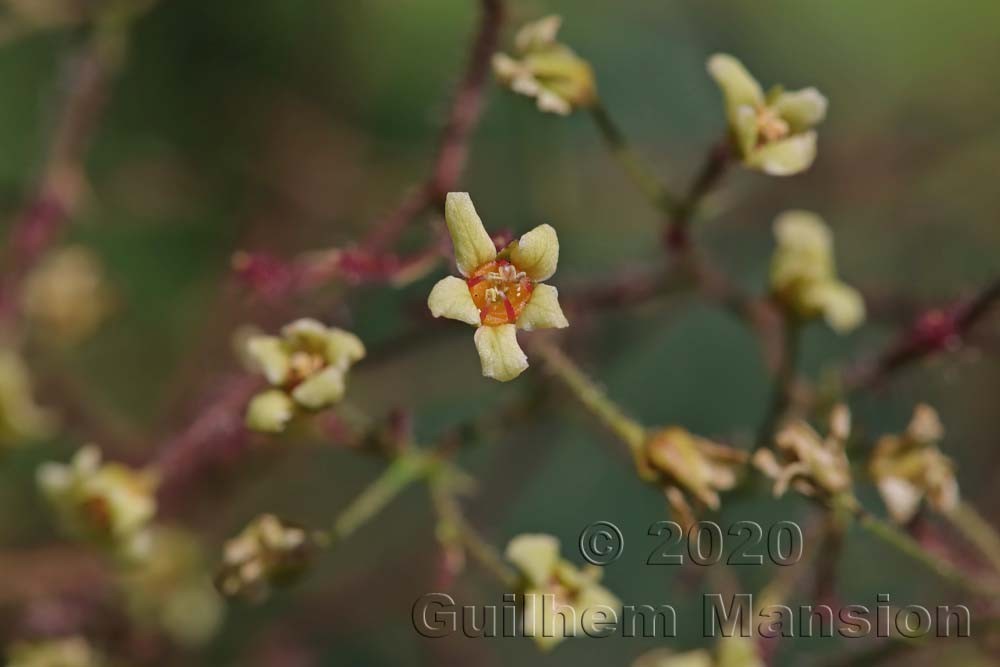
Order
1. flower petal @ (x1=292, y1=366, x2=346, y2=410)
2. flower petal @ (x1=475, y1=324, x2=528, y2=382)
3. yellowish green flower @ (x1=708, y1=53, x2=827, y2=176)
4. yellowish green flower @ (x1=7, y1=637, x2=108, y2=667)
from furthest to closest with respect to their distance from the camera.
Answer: yellowish green flower @ (x1=7, y1=637, x2=108, y2=667)
yellowish green flower @ (x1=708, y1=53, x2=827, y2=176)
flower petal @ (x1=292, y1=366, x2=346, y2=410)
flower petal @ (x1=475, y1=324, x2=528, y2=382)

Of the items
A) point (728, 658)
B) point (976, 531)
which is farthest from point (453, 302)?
point (976, 531)

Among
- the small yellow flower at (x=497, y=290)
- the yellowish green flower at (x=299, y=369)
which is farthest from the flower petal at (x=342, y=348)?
the small yellow flower at (x=497, y=290)

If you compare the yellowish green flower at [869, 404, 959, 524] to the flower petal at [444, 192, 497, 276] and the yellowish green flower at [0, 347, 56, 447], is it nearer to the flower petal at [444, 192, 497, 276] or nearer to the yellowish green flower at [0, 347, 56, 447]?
the flower petal at [444, 192, 497, 276]

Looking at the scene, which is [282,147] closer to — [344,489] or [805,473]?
[344,489]

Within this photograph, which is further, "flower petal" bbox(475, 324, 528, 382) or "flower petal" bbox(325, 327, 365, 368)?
"flower petal" bbox(325, 327, 365, 368)

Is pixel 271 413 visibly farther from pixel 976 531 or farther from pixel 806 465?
pixel 976 531

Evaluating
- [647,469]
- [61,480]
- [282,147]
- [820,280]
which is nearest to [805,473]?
[647,469]

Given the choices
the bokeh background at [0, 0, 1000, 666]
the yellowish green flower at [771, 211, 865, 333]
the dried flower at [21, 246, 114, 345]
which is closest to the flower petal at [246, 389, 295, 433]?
the yellowish green flower at [771, 211, 865, 333]
